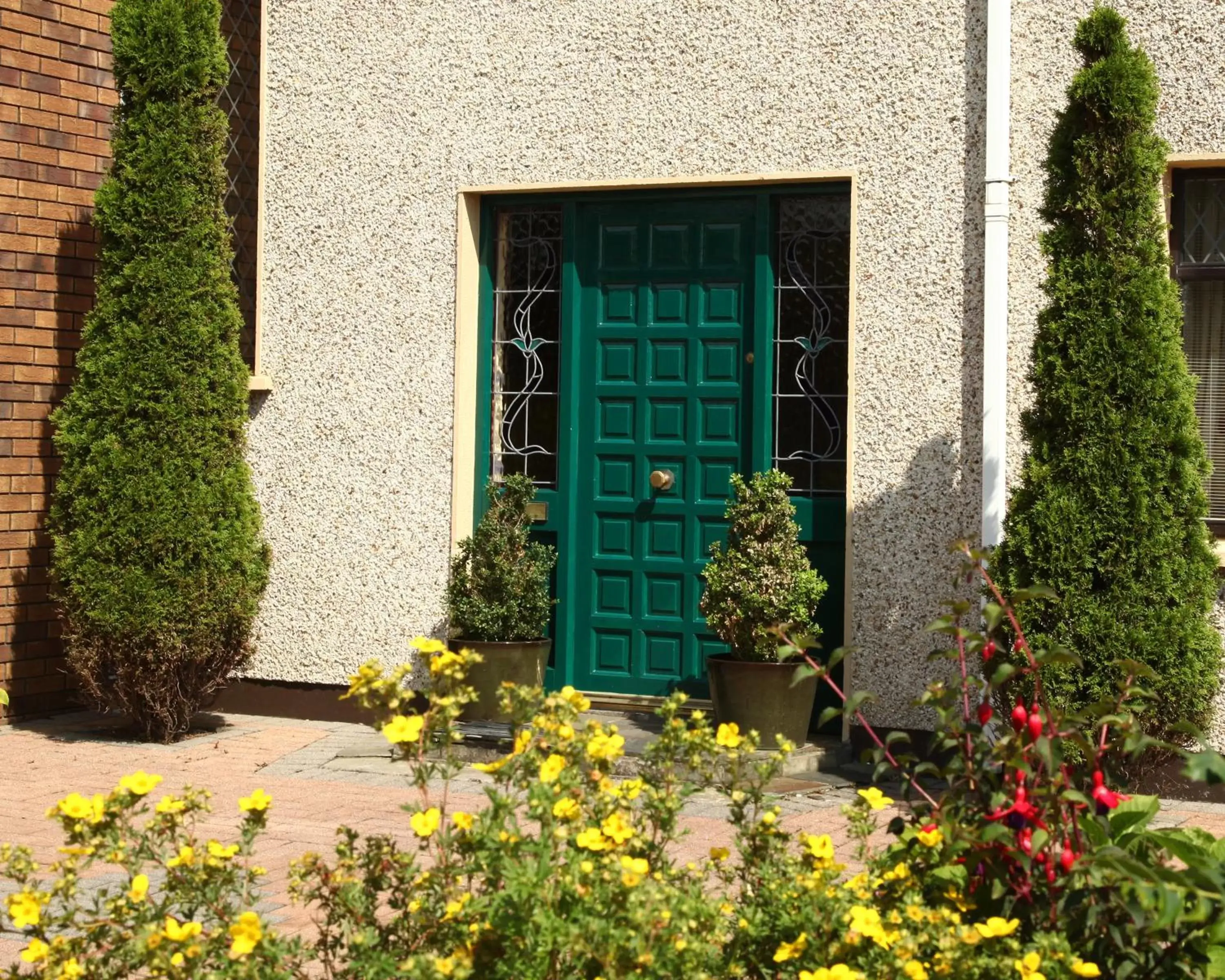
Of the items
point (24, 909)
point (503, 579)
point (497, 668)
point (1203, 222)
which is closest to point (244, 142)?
point (503, 579)

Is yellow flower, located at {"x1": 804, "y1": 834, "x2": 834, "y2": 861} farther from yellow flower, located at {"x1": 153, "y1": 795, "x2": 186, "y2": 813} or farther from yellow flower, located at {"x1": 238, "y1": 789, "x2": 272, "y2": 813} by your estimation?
yellow flower, located at {"x1": 153, "y1": 795, "x2": 186, "y2": 813}

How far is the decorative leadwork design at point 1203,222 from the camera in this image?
7.30 metres

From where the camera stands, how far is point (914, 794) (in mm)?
6910

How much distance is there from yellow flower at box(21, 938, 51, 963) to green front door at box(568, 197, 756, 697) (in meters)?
5.52

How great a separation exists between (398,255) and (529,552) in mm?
1801

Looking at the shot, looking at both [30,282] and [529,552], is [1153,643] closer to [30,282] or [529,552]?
[529,552]

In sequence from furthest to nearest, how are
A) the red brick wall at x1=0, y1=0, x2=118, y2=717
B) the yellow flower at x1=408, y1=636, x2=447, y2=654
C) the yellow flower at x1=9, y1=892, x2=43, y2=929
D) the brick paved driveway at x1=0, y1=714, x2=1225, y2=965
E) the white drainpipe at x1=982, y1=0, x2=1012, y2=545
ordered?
the red brick wall at x1=0, y1=0, x2=118, y2=717, the white drainpipe at x1=982, y1=0, x2=1012, y2=545, the brick paved driveway at x1=0, y1=714, x2=1225, y2=965, the yellow flower at x1=408, y1=636, x2=447, y2=654, the yellow flower at x1=9, y1=892, x2=43, y2=929

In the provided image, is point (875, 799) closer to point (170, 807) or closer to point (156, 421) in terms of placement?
point (170, 807)

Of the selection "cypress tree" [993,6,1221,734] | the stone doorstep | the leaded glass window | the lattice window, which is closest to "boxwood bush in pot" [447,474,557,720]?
the stone doorstep

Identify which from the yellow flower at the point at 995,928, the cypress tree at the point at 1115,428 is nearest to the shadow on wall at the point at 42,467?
the cypress tree at the point at 1115,428

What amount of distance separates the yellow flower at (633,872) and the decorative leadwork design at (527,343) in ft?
19.0

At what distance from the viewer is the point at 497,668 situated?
26.8 ft

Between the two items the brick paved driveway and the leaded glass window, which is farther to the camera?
the leaded glass window

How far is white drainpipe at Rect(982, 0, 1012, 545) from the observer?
7.44 metres
